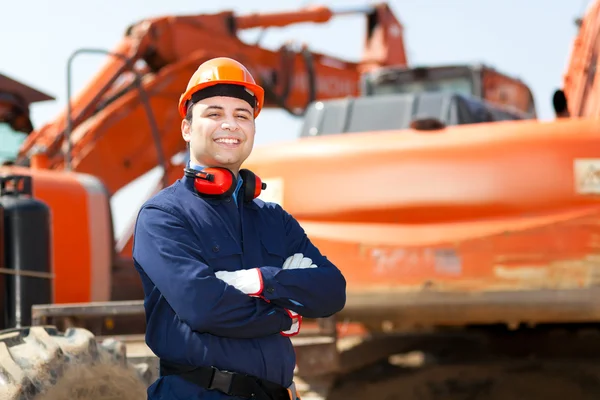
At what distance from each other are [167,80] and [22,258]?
315 inches

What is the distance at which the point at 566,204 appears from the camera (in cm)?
479

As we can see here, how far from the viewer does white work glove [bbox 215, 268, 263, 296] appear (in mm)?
2470

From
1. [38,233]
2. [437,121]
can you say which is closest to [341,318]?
[437,121]

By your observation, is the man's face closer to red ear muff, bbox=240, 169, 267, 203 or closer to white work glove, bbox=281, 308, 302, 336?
red ear muff, bbox=240, 169, 267, 203

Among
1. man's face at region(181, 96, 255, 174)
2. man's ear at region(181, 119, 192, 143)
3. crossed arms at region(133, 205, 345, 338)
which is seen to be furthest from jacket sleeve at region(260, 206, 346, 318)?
man's ear at region(181, 119, 192, 143)

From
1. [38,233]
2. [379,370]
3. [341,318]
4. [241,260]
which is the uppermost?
[241,260]

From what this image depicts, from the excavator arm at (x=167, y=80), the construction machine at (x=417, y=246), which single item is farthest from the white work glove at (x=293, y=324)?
the excavator arm at (x=167, y=80)

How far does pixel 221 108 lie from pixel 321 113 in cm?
411

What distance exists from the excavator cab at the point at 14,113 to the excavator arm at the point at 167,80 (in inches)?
28.5

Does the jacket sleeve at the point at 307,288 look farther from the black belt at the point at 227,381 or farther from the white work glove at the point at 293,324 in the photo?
the black belt at the point at 227,381

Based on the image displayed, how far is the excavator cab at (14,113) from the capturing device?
8680mm

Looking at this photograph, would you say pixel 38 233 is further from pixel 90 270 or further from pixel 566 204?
pixel 566 204

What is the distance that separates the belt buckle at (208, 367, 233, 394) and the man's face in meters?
0.58

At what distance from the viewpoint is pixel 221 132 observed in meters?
2.56
